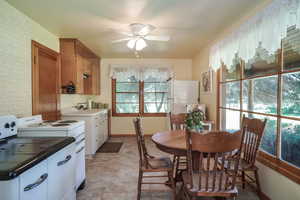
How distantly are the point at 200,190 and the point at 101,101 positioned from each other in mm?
4201

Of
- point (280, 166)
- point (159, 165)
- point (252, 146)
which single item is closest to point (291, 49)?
point (252, 146)

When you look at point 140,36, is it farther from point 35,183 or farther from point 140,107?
point 140,107

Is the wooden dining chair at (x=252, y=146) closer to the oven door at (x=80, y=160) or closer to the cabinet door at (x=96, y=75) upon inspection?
the oven door at (x=80, y=160)

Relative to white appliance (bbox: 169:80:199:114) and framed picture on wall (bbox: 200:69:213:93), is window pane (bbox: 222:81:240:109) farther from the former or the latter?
white appliance (bbox: 169:80:199:114)

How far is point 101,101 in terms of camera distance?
16.6 feet

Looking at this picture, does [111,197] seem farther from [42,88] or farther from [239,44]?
[239,44]

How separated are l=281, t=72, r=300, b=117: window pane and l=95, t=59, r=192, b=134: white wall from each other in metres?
3.34

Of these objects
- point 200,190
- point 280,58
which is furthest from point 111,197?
point 280,58

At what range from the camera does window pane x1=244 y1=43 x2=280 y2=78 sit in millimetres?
1854

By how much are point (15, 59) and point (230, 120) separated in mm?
3339

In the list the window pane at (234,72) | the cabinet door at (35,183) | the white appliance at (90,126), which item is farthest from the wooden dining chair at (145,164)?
the window pane at (234,72)

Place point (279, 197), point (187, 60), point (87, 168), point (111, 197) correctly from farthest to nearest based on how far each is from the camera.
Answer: point (187, 60) → point (87, 168) → point (111, 197) → point (279, 197)

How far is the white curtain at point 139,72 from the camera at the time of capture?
16.2 feet

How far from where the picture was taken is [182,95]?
408cm
